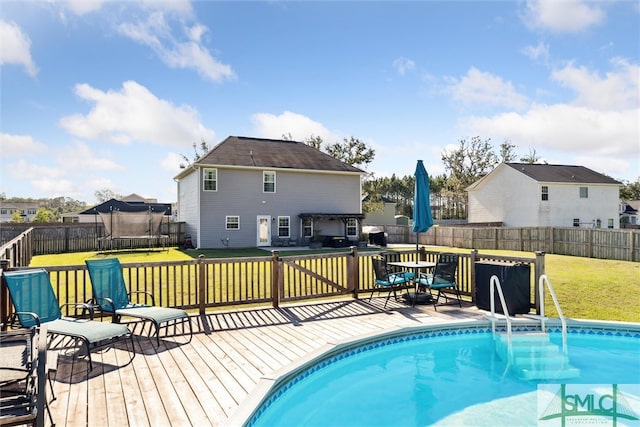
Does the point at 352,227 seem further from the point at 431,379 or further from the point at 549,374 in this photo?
the point at 431,379

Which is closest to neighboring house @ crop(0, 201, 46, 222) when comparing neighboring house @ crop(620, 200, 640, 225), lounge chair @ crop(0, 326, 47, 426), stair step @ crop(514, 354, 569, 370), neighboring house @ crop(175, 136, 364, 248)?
neighboring house @ crop(175, 136, 364, 248)

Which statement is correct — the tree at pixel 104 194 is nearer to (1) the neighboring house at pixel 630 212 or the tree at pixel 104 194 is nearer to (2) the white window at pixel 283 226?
(2) the white window at pixel 283 226

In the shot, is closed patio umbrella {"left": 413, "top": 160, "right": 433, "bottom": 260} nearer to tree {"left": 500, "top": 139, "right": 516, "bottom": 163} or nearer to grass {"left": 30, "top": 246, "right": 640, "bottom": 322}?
grass {"left": 30, "top": 246, "right": 640, "bottom": 322}

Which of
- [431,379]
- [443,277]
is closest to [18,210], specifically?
[443,277]

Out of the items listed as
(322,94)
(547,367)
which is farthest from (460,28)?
(547,367)

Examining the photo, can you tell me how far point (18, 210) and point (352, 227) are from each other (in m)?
61.6

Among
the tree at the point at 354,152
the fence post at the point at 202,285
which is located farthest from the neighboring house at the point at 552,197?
the fence post at the point at 202,285

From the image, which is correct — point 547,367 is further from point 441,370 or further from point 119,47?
point 119,47

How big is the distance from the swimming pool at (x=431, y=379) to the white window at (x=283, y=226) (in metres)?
18.6

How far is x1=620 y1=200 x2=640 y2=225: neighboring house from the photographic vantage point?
4934 centimetres

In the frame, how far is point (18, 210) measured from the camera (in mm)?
62656

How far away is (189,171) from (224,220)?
13.9 feet

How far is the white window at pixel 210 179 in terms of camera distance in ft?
74.5

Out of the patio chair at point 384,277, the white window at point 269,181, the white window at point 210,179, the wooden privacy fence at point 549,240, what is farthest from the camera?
the white window at point 269,181
